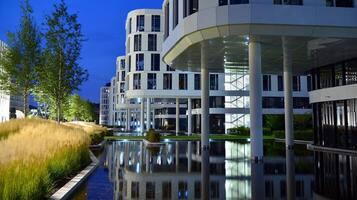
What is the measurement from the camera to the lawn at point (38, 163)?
7842mm

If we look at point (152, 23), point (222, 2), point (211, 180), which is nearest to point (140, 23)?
point (152, 23)

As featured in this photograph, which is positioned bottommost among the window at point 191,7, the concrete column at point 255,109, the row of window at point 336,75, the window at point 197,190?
the window at point 197,190

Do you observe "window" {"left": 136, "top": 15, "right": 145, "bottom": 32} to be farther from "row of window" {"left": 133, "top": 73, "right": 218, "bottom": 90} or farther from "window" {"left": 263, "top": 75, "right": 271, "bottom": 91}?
"window" {"left": 263, "top": 75, "right": 271, "bottom": 91}

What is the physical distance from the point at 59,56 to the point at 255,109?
15.2 m

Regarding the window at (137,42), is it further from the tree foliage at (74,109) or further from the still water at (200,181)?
the still water at (200,181)

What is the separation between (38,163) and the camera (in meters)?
9.63

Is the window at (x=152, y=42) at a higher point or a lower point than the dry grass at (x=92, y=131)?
higher

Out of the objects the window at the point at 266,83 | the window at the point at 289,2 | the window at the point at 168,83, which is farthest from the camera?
the window at the point at 266,83

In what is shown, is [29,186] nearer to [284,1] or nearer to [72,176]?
[72,176]

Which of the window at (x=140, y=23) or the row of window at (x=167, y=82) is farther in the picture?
the window at (x=140, y=23)

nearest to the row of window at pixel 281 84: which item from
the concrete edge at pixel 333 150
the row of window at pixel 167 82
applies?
the row of window at pixel 167 82

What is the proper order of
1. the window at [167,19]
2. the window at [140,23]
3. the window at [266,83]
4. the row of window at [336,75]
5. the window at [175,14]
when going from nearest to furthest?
the row of window at [336,75], the window at [175,14], the window at [167,19], the window at [140,23], the window at [266,83]

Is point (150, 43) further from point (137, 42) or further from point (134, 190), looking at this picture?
point (134, 190)

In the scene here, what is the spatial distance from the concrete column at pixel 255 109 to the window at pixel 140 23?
42.0m
